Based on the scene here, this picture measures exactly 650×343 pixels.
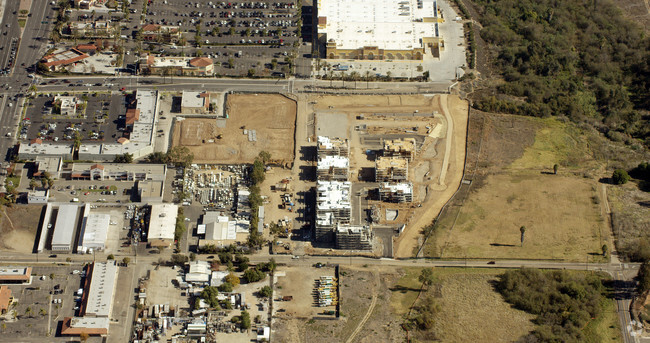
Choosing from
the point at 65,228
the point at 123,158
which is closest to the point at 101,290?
the point at 65,228

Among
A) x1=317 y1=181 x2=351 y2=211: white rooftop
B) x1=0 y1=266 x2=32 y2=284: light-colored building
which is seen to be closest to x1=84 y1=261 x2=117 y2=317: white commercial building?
x1=0 y1=266 x2=32 y2=284: light-colored building

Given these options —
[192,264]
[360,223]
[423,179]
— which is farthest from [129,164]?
[423,179]

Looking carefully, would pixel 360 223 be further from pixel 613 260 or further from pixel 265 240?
pixel 613 260

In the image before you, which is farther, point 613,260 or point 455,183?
point 455,183

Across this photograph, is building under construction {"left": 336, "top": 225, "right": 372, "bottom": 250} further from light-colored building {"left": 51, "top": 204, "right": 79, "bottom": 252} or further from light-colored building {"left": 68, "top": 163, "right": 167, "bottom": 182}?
light-colored building {"left": 51, "top": 204, "right": 79, "bottom": 252}

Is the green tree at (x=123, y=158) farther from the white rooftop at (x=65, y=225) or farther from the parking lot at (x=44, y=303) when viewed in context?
the parking lot at (x=44, y=303)

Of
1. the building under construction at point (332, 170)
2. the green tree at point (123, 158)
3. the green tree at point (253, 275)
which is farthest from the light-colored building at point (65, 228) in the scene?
the building under construction at point (332, 170)
